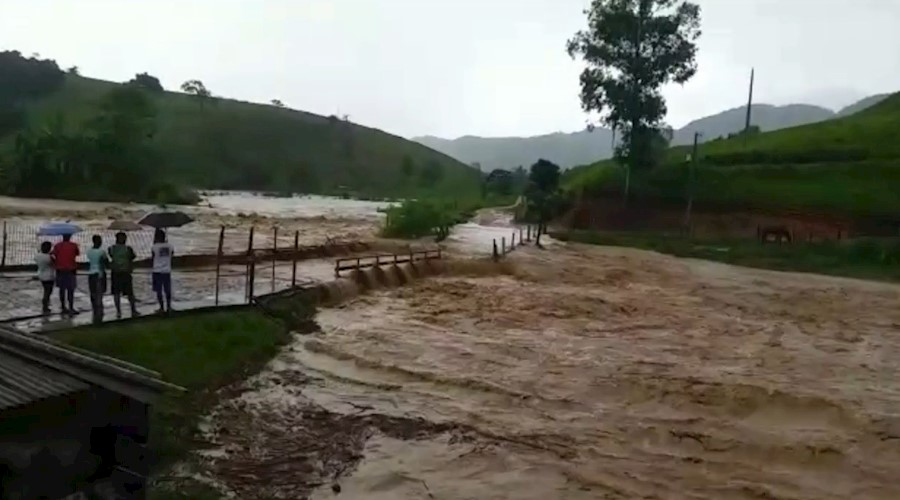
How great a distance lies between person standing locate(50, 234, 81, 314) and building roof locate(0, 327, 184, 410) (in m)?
7.99

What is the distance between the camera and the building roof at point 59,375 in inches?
300

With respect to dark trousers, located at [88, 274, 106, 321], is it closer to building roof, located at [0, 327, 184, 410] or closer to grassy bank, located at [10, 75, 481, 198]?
building roof, located at [0, 327, 184, 410]

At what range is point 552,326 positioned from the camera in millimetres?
23109

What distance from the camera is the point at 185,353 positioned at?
15305 mm

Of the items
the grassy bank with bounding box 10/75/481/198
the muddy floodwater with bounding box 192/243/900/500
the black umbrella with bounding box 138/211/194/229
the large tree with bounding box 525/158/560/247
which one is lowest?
the muddy floodwater with bounding box 192/243/900/500

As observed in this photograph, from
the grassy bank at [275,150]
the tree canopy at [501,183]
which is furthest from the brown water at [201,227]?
the grassy bank at [275,150]

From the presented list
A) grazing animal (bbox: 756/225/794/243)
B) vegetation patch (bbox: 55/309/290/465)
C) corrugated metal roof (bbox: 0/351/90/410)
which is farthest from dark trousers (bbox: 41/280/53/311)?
grazing animal (bbox: 756/225/794/243)

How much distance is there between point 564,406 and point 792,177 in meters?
47.5

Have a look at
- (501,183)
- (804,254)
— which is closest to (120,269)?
(804,254)

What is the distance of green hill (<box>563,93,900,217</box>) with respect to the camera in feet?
168

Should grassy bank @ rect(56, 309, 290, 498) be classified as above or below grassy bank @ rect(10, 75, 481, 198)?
below

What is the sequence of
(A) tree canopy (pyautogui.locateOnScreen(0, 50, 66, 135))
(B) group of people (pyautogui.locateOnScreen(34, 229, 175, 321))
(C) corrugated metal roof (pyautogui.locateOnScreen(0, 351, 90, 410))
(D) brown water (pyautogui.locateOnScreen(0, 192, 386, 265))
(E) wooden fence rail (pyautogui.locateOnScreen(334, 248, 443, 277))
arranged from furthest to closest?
(A) tree canopy (pyautogui.locateOnScreen(0, 50, 66, 135)) → (D) brown water (pyautogui.locateOnScreen(0, 192, 386, 265)) → (E) wooden fence rail (pyautogui.locateOnScreen(334, 248, 443, 277)) → (B) group of people (pyautogui.locateOnScreen(34, 229, 175, 321)) → (C) corrugated metal roof (pyautogui.locateOnScreen(0, 351, 90, 410))

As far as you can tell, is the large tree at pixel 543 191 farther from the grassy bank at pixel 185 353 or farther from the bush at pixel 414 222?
the grassy bank at pixel 185 353

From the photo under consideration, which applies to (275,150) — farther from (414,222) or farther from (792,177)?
(792,177)
